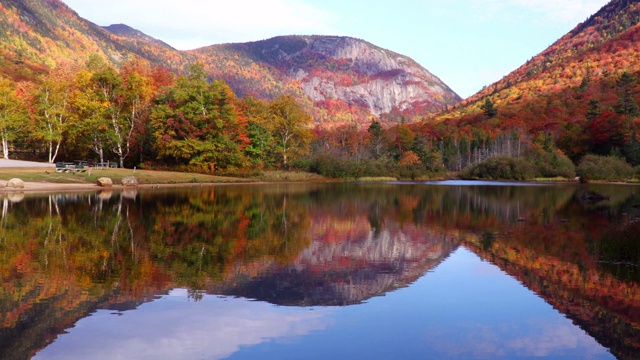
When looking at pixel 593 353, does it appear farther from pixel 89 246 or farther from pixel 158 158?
pixel 158 158

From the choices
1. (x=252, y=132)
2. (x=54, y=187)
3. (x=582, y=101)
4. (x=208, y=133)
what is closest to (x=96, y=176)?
(x=54, y=187)

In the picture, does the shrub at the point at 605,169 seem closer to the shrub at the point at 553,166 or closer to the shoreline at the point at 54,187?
the shrub at the point at 553,166

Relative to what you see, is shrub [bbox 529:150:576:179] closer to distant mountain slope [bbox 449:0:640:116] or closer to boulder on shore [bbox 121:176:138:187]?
distant mountain slope [bbox 449:0:640:116]

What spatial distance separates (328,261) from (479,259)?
4833 mm

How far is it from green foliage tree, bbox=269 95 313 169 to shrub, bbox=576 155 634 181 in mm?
47092


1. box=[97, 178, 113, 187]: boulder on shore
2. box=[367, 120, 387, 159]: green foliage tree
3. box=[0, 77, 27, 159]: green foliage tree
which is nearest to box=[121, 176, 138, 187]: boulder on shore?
box=[97, 178, 113, 187]: boulder on shore

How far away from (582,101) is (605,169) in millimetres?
53243

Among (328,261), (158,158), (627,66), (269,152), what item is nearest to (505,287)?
(328,261)

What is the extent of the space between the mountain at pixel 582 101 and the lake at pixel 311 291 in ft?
286

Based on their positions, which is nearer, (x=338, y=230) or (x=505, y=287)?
(x=505, y=287)

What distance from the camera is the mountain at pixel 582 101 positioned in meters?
100

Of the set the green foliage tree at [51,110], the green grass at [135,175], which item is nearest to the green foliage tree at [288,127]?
the green grass at [135,175]

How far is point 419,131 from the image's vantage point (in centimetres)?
13175

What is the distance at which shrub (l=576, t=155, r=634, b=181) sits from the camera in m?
84.3
